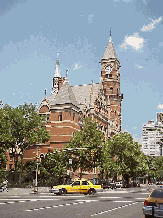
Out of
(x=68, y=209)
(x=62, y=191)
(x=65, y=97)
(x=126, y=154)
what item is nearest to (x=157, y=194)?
(x=68, y=209)

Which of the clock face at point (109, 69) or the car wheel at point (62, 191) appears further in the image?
the clock face at point (109, 69)

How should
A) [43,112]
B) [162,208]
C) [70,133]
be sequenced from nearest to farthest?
[162,208] < [70,133] < [43,112]

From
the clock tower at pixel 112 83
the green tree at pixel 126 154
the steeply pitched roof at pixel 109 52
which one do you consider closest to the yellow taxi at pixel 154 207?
the green tree at pixel 126 154

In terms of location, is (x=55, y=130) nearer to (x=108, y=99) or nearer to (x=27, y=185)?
(x=27, y=185)

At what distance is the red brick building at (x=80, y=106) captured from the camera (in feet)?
190

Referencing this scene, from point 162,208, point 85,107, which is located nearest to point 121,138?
point 85,107

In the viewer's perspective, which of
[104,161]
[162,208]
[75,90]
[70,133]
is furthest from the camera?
[75,90]

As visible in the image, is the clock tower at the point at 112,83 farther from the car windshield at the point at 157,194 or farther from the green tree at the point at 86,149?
the car windshield at the point at 157,194

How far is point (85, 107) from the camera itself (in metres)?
63.0

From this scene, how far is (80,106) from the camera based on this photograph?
210 ft

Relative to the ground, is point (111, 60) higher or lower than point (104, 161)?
higher

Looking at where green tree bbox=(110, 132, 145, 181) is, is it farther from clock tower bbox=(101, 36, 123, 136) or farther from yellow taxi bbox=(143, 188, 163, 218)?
yellow taxi bbox=(143, 188, 163, 218)

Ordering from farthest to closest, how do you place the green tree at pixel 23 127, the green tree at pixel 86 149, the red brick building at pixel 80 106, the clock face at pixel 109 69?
the clock face at pixel 109 69
the red brick building at pixel 80 106
the green tree at pixel 86 149
the green tree at pixel 23 127

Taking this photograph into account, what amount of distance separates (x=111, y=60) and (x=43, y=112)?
3062 cm
